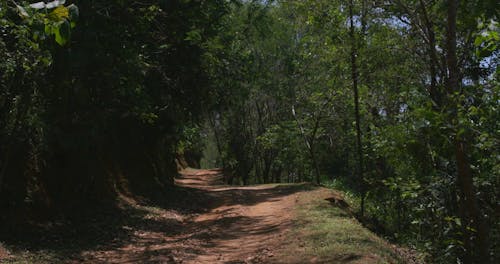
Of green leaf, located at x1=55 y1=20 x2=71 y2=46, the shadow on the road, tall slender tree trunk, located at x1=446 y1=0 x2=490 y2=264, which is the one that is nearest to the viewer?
green leaf, located at x1=55 y1=20 x2=71 y2=46

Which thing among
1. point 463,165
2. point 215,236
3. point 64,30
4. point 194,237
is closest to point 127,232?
point 194,237

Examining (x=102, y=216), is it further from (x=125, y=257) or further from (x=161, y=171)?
(x=161, y=171)

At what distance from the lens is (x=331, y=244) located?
363 inches

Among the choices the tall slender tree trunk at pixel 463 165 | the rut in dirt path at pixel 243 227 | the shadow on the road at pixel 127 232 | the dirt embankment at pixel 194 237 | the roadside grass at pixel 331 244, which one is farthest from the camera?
the rut in dirt path at pixel 243 227

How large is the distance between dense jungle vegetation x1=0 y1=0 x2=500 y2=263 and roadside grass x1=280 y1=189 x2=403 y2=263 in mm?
1095

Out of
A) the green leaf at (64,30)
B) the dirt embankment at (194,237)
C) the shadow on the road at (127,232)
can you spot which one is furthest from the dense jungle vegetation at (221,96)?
the dirt embankment at (194,237)

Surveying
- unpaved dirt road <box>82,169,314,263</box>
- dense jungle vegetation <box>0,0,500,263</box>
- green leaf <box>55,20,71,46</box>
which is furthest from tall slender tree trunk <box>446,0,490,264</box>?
green leaf <box>55,20,71,46</box>

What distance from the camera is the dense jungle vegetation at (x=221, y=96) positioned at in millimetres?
7113

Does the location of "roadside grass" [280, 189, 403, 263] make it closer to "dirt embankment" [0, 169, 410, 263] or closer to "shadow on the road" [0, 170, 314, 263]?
"dirt embankment" [0, 169, 410, 263]

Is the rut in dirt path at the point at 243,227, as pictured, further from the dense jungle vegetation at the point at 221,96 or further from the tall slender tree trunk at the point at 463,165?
the tall slender tree trunk at the point at 463,165

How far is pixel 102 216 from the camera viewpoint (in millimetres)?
12844

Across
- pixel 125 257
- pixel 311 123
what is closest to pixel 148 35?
pixel 125 257

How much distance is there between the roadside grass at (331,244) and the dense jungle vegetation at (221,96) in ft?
3.59

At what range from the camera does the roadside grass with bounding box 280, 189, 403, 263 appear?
8367 mm
